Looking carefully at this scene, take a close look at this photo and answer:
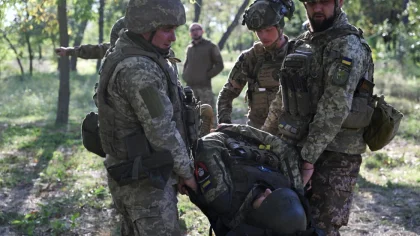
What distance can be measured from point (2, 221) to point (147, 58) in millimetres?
3328

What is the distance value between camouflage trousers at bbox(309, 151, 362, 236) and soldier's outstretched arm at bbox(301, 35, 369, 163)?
245 millimetres

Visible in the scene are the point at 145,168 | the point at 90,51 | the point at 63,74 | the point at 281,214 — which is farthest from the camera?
the point at 63,74

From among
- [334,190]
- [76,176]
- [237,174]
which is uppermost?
[237,174]

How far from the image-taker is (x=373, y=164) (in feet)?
27.4

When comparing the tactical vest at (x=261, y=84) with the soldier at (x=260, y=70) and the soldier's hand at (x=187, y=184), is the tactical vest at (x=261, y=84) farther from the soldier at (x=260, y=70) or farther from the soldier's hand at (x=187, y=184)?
the soldier's hand at (x=187, y=184)

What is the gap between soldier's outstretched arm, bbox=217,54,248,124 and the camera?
193 inches

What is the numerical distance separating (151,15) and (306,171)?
4.78 ft

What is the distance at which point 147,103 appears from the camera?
309cm

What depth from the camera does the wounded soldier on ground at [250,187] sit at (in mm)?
3094

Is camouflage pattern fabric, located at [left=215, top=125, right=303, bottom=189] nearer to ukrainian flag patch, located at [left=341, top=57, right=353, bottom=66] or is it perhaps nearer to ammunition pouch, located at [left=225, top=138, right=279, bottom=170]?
ammunition pouch, located at [left=225, top=138, right=279, bottom=170]

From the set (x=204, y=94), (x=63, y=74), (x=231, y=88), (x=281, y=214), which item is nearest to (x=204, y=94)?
(x=204, y=94)

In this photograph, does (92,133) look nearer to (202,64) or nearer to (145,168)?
(145,168)

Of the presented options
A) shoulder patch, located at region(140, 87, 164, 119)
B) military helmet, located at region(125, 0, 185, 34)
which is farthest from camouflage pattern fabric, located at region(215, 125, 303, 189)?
military helmet, located at region(125, 0, 185, 34)

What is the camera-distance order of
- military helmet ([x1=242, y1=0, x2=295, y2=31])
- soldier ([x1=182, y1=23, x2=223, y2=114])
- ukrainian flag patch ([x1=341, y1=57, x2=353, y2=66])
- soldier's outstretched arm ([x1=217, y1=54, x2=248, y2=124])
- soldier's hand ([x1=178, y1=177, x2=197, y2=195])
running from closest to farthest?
ukrainian flag patch ([x1=341, y1=57, x2=353, y2=66]) < soldier's hand ([x1=178, y1=177, x2=197, y2=195]) < military helmet ([x1=242, y1=0, x2=295, y2=31]) < soldier's outstretched arm ([x1=217, y1=54, x2=248, y2=124]) < soldier ([x1=182, y1=23, x2=223, y2=114])
